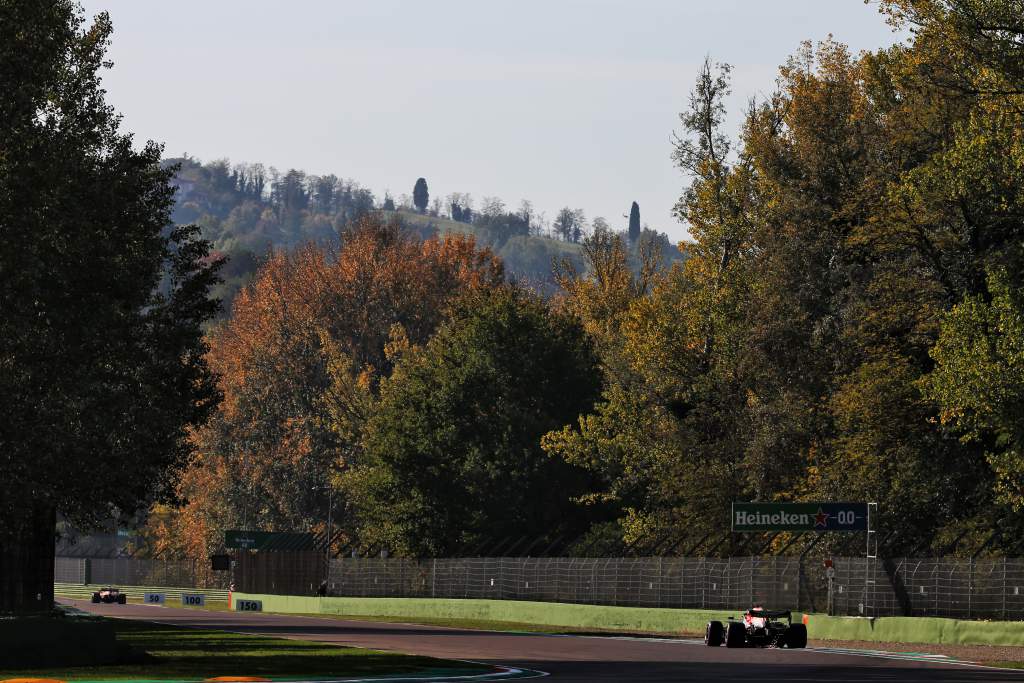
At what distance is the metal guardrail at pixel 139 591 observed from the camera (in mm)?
114312

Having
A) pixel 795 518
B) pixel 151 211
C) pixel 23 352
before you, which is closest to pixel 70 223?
pixel 23 352

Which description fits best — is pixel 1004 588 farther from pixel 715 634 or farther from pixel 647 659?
pixel 647 659

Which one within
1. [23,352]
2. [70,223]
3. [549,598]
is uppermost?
[70,223]

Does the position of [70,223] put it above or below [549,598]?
above

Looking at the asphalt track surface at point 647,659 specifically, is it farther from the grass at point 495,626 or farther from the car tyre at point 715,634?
the grass at point 495,626

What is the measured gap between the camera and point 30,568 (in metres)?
48.7

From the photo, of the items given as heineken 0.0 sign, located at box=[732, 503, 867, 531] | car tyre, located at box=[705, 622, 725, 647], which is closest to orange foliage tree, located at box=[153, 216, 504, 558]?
heineken 0.0 sign, located at box=[732, 503, 867, 531]

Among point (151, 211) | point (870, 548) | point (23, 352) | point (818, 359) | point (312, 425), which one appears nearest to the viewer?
point (23, 352)

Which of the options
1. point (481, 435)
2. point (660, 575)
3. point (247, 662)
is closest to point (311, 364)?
point (481, 435)

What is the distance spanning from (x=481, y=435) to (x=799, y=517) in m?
32.2

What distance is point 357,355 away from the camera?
4555 inches

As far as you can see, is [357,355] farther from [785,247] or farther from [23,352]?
[23,352]

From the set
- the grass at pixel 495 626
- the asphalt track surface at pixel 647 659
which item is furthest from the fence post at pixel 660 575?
the asphalt track surface at pixel 647 659

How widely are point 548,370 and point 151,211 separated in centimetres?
3806
